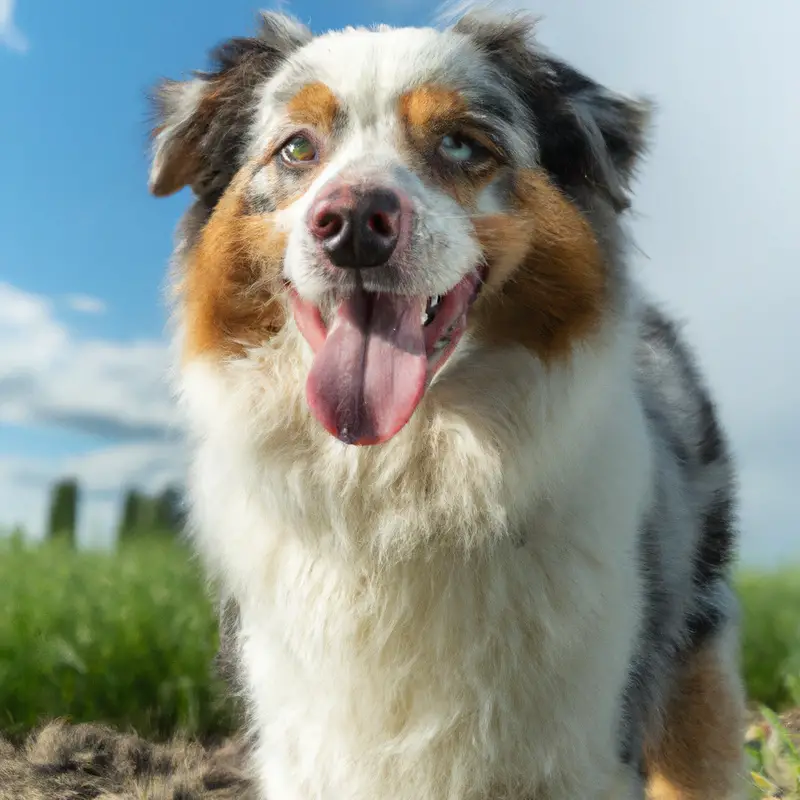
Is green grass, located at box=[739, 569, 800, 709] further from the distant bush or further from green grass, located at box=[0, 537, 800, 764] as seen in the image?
the distant bush

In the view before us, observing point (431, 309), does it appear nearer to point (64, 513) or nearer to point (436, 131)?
point (436, 131)

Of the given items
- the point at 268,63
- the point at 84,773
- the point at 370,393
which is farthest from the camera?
the point at 84,773

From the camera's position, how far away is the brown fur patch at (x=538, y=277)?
8.93 feet

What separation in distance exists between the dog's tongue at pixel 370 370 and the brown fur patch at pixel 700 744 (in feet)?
7.56

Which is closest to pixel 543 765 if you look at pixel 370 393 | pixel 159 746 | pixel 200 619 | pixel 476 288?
pixel 370 393

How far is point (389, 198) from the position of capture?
2.38 m

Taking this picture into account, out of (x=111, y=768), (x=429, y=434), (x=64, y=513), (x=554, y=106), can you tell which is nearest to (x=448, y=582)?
(x=429, y=434)

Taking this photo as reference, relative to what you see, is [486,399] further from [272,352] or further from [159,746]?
[159,746]

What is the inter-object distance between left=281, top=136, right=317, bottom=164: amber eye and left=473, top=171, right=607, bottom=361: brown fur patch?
0.55 metres

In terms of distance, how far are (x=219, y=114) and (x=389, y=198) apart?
1.13 meters

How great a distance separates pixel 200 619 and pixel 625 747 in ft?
10.7

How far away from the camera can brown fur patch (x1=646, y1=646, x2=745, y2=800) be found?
414cm

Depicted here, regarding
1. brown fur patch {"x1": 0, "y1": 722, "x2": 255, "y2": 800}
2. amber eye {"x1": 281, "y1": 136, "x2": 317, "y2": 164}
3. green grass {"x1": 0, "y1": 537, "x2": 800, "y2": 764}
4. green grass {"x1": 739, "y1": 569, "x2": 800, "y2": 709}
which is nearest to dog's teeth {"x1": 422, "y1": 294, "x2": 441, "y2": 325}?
amber eye {"x1": 281, "y1": 136, "x2": 317, "y2": 164}

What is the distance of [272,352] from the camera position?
9.31 feet
